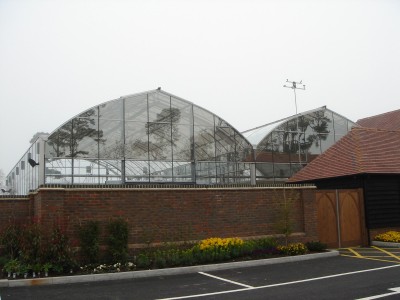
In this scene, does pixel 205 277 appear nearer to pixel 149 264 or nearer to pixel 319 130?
pixel 149 264

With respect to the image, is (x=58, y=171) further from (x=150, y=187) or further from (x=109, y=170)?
(x=150, y=187)

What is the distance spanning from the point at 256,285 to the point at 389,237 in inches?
357

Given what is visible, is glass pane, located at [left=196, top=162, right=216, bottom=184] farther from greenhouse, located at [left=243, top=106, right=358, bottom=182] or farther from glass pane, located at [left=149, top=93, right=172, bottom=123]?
glass pane, located at [left=149, top=93, right=172, bottom=123]

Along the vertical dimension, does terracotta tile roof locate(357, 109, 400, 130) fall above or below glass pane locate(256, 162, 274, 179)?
above

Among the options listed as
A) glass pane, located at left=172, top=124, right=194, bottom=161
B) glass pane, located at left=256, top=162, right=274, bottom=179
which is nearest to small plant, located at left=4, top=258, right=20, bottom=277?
glass pane, located at left=172, top=124, right=194, bottom=161

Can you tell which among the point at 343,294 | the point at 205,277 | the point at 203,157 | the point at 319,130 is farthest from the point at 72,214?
the point at 319,130

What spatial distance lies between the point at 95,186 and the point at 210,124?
1194 centimetres

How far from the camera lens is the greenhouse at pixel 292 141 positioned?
24891 millimetres

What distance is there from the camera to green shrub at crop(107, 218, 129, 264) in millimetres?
11211

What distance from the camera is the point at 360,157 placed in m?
17.9

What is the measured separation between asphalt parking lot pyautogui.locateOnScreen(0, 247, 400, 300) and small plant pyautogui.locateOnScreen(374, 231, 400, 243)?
14.1 feet

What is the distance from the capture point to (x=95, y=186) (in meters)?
11.9

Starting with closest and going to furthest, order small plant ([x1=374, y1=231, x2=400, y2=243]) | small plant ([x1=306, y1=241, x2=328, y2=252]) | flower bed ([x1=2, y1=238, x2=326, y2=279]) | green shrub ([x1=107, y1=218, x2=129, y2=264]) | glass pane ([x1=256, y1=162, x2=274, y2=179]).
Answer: flower bed ([x1=2, y1=238, x2=326, y2=279]) < green shrub ([x1=107, y1=218, x2=129, y2=264]) < small plant ([x1=306, y1=241, x2=328, y2=252]) < small plant ([x1=374, y1=231, x2=400, y2=243]) < glass pane ([x1=256, y1=162, x2=274, y2=179])

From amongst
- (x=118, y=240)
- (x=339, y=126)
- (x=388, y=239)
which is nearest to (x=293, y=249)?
(x=388, y=239)
